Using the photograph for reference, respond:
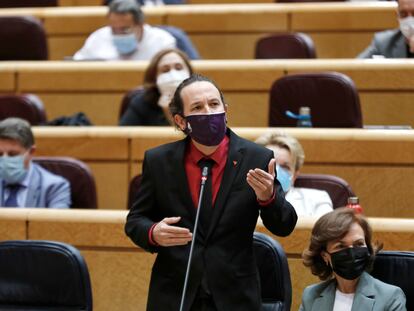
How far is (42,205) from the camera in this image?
8.26 ft

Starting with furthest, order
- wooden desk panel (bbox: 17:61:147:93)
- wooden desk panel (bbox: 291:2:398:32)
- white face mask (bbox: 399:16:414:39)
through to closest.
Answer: wooden desk panel (bbox: 291:2:398:32), wooden desk panel (bbox: 17:61:147:93), white face mask (bbox: 399:16:414:39)

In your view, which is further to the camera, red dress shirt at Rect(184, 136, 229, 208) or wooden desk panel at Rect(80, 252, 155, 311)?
wooden desk panel at Rect(80, 252, 155, 311)

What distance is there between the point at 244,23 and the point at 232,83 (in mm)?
617

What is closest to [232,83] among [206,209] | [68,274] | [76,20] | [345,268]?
[76,20]

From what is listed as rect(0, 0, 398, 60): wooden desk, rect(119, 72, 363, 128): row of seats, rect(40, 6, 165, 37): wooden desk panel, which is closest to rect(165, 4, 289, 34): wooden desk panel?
rect(0, 0, 398, 60): wooden desk

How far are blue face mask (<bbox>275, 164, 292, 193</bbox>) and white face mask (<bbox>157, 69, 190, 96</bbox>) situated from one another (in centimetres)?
65

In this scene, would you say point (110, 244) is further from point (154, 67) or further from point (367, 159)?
point (154, 67)

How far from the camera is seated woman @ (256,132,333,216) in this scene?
2.22 metres

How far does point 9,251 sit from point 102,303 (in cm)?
30

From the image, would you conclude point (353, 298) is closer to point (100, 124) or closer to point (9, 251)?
point (9, 251)

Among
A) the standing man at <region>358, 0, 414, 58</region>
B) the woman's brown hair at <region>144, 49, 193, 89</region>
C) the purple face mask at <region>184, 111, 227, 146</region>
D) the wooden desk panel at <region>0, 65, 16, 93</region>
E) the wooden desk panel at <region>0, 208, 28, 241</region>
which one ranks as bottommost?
the wooden desk panel at <region>0, 208, 28, 241</region>

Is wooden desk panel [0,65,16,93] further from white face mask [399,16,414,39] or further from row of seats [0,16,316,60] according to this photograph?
white face mask [399,16,414,39]

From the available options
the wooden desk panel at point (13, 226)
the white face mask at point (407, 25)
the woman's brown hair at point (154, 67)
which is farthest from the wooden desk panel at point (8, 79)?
the white face mask at point (407, 25)

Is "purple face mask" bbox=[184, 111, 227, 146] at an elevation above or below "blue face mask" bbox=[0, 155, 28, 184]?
above
